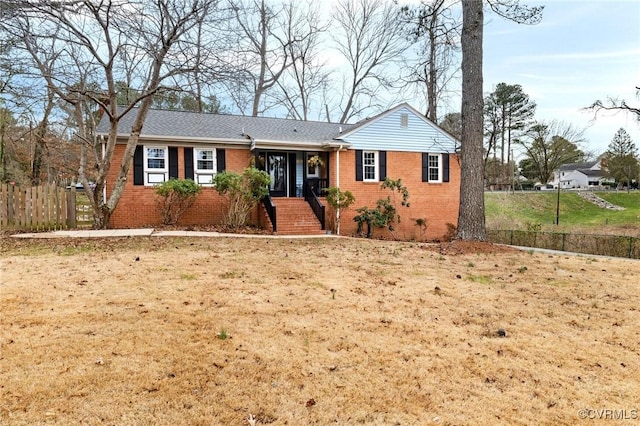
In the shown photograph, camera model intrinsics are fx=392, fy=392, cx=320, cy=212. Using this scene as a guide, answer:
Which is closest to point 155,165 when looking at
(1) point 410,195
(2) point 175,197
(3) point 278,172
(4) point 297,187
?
(2) point 175,197

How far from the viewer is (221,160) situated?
568 inches

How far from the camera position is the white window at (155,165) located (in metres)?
13.5

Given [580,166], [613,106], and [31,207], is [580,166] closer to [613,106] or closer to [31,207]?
[613,106]

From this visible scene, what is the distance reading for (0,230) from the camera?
1074 cm

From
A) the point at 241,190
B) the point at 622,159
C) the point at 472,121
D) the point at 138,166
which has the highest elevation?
the point at 622,159

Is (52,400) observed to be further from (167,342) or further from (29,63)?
(29,63)

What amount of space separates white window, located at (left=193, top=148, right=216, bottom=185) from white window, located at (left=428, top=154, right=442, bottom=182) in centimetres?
927

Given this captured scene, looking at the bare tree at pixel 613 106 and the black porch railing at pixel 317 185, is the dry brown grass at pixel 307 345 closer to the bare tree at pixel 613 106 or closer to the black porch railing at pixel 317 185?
the black porch railing at pixel 317 185

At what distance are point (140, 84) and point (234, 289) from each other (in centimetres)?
1021

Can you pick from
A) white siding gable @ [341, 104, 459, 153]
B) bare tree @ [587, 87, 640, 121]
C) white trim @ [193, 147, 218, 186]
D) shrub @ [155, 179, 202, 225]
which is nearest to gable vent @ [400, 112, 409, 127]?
white siding gable @ [341, 104, 459, 153]

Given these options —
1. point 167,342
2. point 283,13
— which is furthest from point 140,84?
point 283,13

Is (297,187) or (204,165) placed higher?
(204,165)

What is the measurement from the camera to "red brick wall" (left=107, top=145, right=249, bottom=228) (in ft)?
43.3

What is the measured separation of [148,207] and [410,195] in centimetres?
1037
